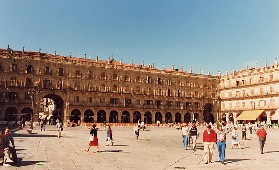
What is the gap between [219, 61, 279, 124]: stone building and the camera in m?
64.5

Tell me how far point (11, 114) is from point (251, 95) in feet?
161

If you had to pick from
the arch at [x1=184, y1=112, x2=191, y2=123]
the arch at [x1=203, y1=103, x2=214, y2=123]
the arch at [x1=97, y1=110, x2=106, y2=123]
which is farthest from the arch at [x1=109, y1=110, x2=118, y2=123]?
the arch at [x1=203, y1=103, x2=214, y2=123]

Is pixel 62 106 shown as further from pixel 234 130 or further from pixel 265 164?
pixel 265 164

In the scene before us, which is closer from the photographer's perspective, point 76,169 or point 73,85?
point 76,169

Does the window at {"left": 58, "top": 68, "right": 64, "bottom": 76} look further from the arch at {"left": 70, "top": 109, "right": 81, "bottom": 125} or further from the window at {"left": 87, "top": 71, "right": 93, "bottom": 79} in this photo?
the arch at {"left": 70, "top": 109, "right": 81, "bottom": 125}

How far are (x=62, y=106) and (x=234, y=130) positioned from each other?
45.7m

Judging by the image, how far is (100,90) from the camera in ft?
209

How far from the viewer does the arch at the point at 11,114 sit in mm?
57206

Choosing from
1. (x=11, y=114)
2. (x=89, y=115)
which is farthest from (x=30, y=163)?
(x=89, y=115)

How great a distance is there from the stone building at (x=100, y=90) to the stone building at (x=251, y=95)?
300 cm

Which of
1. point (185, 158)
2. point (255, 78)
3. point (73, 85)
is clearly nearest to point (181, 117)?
point (255, 78)

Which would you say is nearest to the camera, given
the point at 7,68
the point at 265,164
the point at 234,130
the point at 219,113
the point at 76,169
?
the point at 76,169

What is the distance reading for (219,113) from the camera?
255 feet

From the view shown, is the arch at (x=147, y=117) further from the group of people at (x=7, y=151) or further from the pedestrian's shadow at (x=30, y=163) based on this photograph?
the group of people at (x=7, y=151)
